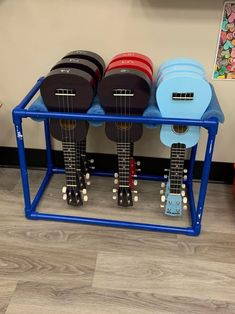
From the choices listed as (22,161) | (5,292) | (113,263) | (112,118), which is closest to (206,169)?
(112,118)

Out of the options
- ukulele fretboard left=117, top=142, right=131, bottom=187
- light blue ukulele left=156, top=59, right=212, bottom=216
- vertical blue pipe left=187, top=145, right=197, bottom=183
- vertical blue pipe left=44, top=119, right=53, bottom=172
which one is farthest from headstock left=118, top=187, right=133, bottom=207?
vertical blue pipe left=44, top=119, right=53, bottom=172

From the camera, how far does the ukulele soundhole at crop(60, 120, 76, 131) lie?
4.96 ft

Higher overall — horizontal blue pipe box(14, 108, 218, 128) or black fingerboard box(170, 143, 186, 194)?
horizontal blue pipe box(14, 108, 218, 128)

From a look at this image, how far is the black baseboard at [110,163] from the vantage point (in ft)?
6.46

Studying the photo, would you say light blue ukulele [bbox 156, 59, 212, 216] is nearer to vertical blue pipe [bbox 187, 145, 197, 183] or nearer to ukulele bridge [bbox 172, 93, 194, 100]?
ukulele bridge [bbox 172, 93, 194, 100]

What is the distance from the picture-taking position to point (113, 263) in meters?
1.50

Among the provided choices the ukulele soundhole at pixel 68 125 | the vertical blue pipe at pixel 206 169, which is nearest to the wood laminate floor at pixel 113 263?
the vertical blue pipe at pixel 206 169

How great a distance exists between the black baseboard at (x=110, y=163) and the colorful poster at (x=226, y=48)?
0.52 m

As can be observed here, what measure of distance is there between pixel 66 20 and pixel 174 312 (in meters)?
1.37

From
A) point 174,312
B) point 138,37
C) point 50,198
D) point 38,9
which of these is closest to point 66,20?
point 38,9

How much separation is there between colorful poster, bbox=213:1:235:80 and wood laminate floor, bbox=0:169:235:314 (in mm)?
666

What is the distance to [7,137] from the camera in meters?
2.03

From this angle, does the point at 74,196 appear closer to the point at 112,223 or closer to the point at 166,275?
the point at 112,223

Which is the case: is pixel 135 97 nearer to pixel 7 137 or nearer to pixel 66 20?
pixel 66 20
